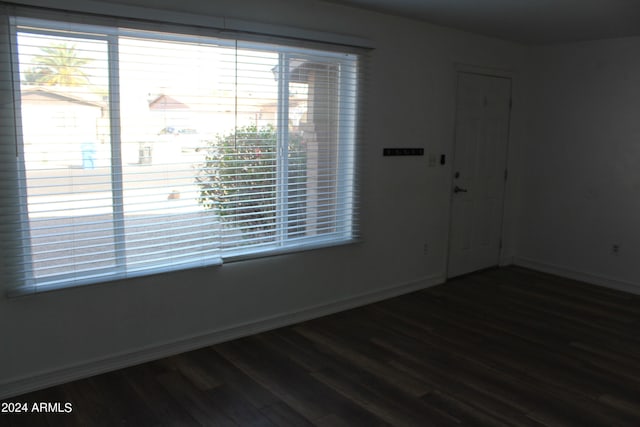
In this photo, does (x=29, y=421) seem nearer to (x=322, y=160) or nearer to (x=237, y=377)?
(x=237, y=377)

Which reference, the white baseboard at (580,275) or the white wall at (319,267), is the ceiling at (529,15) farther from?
the white baseboard at (580,275)

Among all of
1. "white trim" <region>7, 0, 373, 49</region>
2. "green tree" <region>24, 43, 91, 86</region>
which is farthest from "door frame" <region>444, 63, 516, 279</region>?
"green tree" <region>24, 43, 91, 86</region>

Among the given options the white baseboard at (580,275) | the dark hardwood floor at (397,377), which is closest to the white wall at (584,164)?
the white baseboard at (580,275)

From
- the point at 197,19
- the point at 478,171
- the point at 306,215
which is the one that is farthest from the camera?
the point at 478,171

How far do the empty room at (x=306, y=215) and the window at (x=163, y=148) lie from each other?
0.01m

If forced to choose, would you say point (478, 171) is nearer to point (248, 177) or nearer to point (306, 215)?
point (306, 215)

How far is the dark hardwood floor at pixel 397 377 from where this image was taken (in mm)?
2723

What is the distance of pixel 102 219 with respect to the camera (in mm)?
3004

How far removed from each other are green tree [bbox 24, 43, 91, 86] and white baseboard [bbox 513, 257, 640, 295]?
15.8 ft

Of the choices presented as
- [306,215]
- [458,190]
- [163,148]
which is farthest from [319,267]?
[458,190]

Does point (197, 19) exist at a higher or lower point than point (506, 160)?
higher

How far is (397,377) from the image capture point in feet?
10.4

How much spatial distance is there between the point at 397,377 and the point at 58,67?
8.66 ft

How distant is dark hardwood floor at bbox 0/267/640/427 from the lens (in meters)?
2.72
